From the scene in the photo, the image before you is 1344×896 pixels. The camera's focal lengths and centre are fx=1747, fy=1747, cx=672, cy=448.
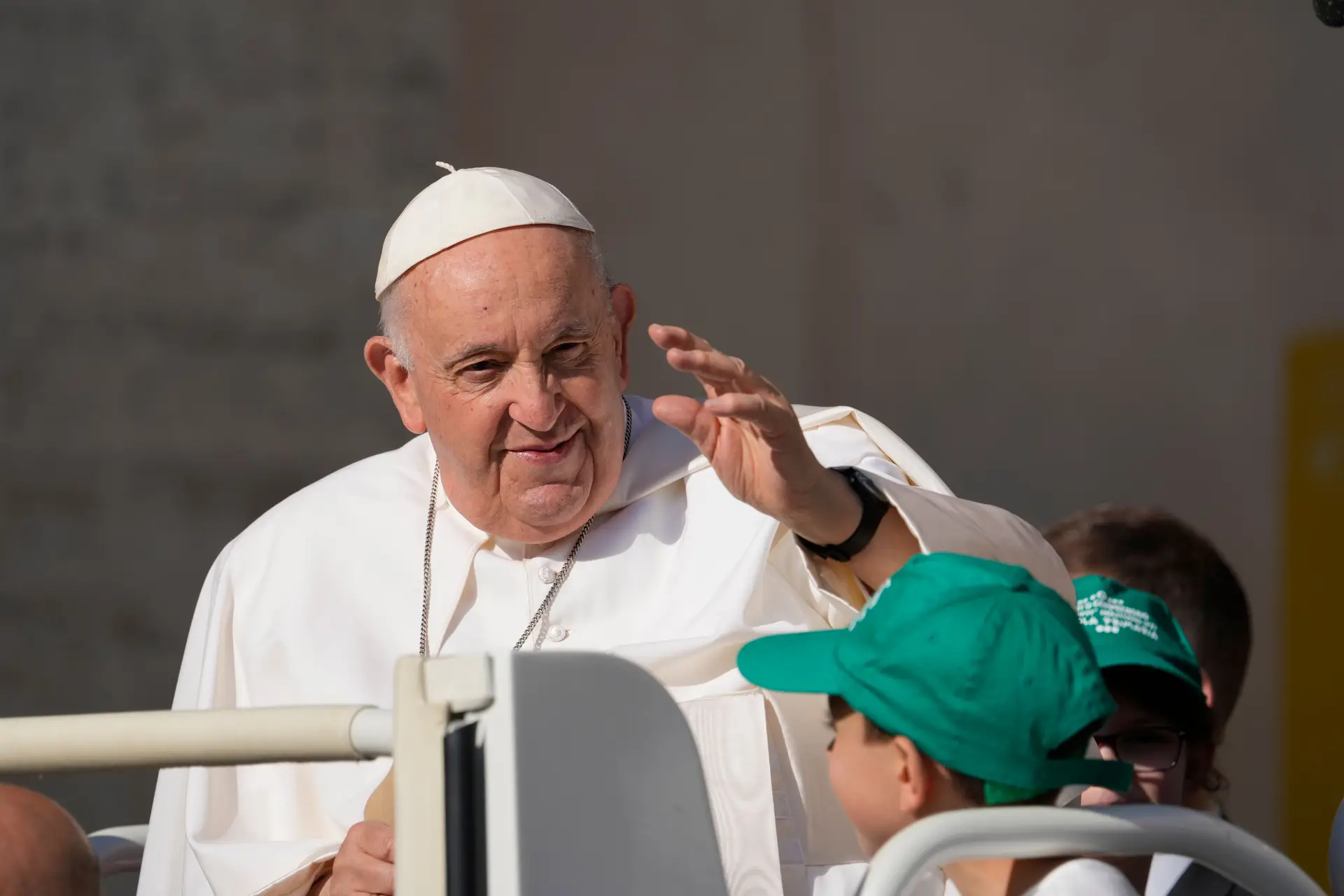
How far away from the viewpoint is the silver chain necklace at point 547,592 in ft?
10.6

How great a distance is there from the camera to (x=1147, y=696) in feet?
8.34

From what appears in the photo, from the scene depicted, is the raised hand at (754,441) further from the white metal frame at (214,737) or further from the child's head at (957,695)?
the white metal frame at (214,737)

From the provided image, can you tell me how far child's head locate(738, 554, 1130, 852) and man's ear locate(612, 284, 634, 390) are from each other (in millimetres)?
1180

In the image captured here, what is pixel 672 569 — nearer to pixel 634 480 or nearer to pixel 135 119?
pixel 634 480

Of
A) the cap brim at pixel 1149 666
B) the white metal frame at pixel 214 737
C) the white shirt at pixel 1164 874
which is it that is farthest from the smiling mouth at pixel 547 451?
the white metal frame at pixel 214 737

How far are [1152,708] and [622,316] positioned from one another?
3.91ft

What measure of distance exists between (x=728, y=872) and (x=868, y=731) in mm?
656

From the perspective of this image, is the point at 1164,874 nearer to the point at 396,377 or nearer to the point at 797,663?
the point at 797,663

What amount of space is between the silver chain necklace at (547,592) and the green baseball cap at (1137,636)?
958mm

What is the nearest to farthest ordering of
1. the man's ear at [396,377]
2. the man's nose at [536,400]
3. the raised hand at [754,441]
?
the raised hand at [754,441] → the man's nose at [536,400] → the man's ear at [396,377]

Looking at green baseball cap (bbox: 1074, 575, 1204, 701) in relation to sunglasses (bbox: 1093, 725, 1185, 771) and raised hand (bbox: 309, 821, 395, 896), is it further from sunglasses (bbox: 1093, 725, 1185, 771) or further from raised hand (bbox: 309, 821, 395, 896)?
raised hand (bbox: 309, 821, 395, 896)

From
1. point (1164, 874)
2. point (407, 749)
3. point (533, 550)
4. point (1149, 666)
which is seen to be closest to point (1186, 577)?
point (1164, 874)

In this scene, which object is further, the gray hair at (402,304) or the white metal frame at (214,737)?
the gray hair at (402,304)

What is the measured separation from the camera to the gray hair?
312 centimetres
